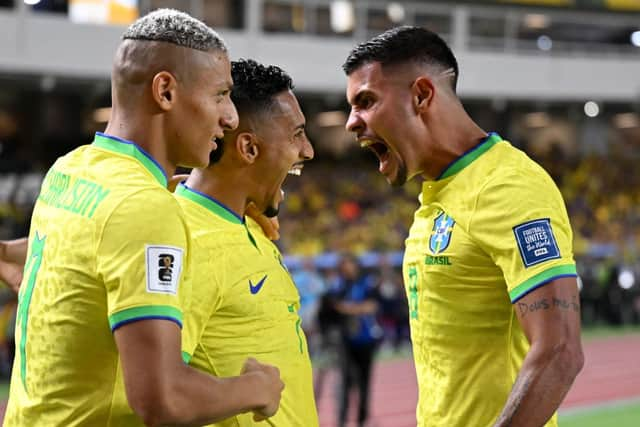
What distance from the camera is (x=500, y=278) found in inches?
105

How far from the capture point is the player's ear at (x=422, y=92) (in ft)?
9.46

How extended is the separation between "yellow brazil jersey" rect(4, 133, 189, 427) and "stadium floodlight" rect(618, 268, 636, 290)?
1782 centimetres

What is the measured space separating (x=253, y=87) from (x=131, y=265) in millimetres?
1215

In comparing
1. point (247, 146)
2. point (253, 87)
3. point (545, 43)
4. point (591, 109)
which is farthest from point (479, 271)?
point (591, 109)

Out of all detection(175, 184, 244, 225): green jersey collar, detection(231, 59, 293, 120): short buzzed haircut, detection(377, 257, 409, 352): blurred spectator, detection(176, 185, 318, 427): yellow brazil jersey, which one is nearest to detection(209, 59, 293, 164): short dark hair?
detection(231, 59, 293, 120): short buzzed haircut

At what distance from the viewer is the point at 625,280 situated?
18.9m

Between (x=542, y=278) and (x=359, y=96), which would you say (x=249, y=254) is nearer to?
(x=359, y=96)

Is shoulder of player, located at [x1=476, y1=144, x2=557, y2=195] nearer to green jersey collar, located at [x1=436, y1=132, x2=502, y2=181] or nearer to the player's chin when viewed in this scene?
green jersey collar, located at [x1=436, y1=132, x2=502, y2=181]

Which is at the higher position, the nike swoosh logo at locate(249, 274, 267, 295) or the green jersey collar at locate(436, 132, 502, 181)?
the green jersey collar at locate(436, 132, 502, 181)

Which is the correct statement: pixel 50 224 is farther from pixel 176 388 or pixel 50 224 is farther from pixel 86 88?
pixel 86 88

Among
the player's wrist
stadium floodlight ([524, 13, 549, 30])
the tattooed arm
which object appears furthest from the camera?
stadium floodlight ([524, 13, 549, 30])

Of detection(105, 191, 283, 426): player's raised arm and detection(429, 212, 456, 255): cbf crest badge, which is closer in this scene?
detection(105, 191, 283, 426): player's raised arm

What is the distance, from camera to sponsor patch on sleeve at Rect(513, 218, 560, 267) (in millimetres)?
2441

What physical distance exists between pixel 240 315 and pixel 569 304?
0.85 m
